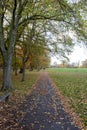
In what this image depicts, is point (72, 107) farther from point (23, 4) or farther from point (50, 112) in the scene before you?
point (23, 4)

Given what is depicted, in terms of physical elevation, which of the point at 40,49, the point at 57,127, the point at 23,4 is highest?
the point at 23,4

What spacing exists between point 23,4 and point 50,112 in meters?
9.93

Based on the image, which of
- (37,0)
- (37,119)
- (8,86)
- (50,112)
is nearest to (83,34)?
(37,0)

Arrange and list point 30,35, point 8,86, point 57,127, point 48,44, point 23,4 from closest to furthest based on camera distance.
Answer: point 57,127, point 23,4, point 8,86, point 30,35, point 48,44

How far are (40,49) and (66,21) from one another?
1477cm

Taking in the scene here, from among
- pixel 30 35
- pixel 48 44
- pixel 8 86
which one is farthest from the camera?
pixel 48 44

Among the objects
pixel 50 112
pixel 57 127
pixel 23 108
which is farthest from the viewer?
pixel 23 108

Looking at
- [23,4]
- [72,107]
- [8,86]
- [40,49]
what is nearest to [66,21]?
[23,4]

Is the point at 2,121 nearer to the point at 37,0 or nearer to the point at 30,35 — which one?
the point at 37,0

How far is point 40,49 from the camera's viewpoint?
35344 millimetres

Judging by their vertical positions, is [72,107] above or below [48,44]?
below

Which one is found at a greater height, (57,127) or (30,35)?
(30,35)

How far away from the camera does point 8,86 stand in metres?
20.2

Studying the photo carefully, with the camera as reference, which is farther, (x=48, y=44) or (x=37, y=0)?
(x=48, y=44)
